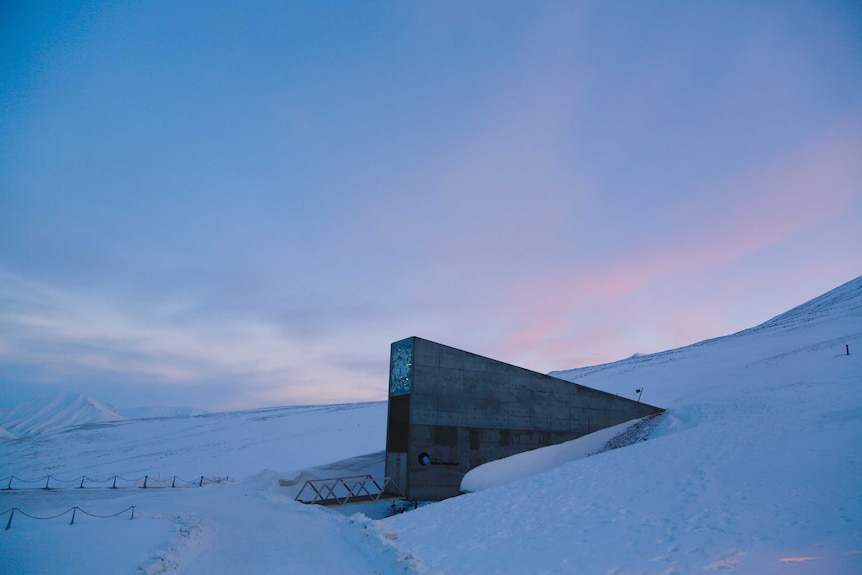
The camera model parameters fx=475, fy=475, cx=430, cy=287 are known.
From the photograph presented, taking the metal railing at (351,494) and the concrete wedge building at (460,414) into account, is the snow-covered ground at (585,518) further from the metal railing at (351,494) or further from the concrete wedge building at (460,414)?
the concrete wedge building at (460,414)

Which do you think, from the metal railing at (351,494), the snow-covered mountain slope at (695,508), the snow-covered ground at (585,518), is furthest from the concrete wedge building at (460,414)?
the snow-covered mountain slope at (695,508)

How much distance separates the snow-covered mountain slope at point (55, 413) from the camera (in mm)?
134250

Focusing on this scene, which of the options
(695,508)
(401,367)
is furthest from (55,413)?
(695,508)

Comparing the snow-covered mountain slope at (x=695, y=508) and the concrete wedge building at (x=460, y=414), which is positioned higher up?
the concrete wedge building at (x=460, y=414)

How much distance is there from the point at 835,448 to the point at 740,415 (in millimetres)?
7803

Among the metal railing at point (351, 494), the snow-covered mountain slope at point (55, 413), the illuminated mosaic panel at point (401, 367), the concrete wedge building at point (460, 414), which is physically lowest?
the metal railing at point (351, 494)

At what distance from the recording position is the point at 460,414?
23.9 metres

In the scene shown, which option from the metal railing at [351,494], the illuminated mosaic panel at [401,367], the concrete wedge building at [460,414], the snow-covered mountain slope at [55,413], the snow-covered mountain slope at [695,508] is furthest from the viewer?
the snow-covered mountain slope at [55,413]

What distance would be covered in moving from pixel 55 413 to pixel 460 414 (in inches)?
6617

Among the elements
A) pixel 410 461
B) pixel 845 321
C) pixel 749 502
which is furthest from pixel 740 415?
pixel 845 321

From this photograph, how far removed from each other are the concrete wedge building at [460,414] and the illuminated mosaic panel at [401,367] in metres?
0.05

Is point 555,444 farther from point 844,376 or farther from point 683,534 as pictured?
point 683,534

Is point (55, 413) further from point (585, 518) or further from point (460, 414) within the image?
point (585, 518)

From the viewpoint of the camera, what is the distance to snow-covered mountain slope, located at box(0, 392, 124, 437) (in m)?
134
